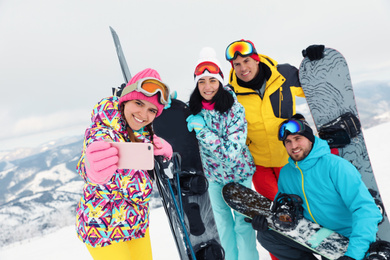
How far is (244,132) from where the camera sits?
218 cm

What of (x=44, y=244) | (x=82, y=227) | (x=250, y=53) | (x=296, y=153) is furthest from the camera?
(x=44, y=244)

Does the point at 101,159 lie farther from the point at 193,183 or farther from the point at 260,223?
the point at 260,223

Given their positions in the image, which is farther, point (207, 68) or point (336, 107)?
point (336, 107)

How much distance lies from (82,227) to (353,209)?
67.6 inches

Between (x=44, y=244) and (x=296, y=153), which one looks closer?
(x=296, y=153)

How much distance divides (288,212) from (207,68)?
130 centimetres

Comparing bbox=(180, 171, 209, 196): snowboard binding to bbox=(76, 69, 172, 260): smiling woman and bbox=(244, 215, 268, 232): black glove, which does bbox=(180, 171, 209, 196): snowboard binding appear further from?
bbox=(76, 69, 172, 260): smiling woman

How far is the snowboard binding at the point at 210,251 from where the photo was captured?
2188 millimetres

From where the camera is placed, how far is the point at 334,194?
203 centimetres

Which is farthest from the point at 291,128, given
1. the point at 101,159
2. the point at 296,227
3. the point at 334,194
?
the point at 101,159

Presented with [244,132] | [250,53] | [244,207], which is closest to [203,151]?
[244,132]

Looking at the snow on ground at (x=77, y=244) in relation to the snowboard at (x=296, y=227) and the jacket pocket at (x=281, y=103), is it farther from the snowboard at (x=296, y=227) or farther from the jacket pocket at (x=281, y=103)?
the jacket pocket at (x=281, y=103)

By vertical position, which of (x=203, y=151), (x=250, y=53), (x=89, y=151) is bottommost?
(x=203, y=151)

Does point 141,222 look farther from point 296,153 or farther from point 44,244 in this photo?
point 44,244
